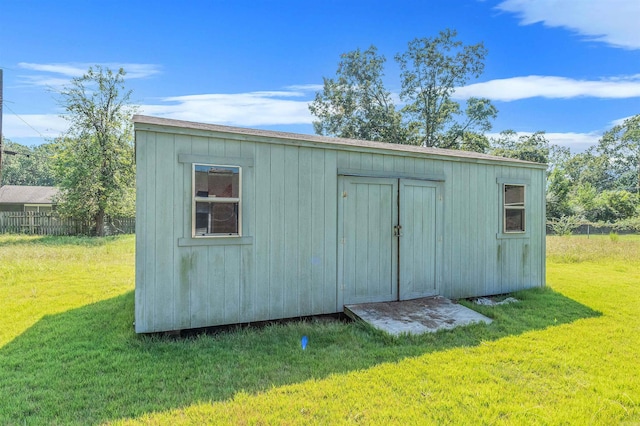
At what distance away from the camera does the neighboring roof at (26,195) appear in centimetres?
2341

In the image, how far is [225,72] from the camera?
12.4 metres

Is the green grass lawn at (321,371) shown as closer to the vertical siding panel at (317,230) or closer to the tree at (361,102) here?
the vertical siding panel at (317,230)

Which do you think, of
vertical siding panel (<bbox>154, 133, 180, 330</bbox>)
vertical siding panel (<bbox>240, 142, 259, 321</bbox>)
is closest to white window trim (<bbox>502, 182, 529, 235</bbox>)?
vertical siding panel (<bbox>240, 142, 259, 321</bbox>)

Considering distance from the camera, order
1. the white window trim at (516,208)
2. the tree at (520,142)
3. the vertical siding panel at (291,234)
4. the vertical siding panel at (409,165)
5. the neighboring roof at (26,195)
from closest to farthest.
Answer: the vertical siding panel at (291,234), the vertical siding panel at (409,165), the white window trim at (516,208), the neighboring roof at (26,195), the tree at (520,142)

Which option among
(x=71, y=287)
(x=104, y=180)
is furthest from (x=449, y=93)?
(x=71, y=287)

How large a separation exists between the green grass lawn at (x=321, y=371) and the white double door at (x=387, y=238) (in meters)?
0.83

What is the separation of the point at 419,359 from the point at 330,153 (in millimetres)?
2798

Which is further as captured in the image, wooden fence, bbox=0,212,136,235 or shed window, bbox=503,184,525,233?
wooden fence, bbox=0,212,136,235

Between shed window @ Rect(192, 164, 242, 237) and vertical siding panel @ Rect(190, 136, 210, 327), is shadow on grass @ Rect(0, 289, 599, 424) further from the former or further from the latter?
shed window @ Rect(192, 164, 242, 237)

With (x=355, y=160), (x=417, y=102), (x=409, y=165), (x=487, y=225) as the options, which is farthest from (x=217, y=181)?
(x=417, y=102)

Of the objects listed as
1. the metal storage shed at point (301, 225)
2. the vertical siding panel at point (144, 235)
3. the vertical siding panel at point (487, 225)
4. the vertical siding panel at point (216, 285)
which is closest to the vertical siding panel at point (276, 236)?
the metal storage shed at point (301, 225)

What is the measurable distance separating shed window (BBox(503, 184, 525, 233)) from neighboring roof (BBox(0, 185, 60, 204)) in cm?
2699

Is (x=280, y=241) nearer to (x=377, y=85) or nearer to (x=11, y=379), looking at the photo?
(x=11, y=379)

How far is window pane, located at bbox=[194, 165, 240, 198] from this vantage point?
12.9 ft
